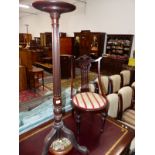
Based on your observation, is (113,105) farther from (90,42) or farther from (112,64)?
(90,42)

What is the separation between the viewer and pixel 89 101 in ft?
5.91

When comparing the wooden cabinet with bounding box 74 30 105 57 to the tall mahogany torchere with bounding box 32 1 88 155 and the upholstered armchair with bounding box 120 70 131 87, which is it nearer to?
the upholstered armchair with bounding box 120 70 131 87

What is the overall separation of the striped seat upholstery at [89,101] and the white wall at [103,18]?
170 inches

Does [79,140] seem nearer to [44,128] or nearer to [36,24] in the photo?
[44,128]

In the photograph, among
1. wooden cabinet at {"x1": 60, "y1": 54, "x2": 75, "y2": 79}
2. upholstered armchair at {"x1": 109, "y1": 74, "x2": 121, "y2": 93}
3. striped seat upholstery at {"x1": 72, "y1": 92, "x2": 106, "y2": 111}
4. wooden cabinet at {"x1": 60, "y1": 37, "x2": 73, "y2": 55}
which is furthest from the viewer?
wooden cabinet at {"x1": 60, "y1": 37, "x2": 73, "y2": 55}

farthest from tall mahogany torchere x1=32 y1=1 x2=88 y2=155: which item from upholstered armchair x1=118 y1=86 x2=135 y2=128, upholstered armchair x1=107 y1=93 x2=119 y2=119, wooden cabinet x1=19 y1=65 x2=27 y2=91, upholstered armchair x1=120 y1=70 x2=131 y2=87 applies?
wooden cabinet x1=19 y1=65 x2=27 y2=91

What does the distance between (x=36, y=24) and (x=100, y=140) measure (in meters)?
10.3

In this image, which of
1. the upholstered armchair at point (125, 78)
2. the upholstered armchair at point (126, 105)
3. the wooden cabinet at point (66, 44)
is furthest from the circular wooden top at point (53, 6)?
the wooden cabinet at point (66, 44)

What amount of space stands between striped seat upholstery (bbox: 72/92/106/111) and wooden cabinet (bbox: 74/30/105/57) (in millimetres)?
4714

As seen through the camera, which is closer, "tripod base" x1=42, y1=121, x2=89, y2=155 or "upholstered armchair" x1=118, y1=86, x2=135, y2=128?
"tripod base" x1=42, y1=121, x2=89, y2=155

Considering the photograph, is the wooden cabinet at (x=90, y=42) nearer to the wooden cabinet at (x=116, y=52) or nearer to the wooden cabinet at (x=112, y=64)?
the wooden cabinet at (x=116, y=52)

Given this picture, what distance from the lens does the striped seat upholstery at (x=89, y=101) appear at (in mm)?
1694

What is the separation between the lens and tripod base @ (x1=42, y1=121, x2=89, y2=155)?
1.42 m
